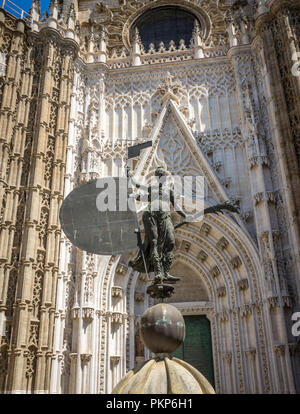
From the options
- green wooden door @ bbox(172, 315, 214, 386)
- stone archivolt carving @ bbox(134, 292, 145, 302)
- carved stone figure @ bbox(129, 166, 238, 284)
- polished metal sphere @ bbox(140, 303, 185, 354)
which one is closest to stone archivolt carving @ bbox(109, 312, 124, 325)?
stone archivolt carving @ bbox(134, 292, 145, 302)

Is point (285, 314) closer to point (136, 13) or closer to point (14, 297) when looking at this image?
point (14, 297)

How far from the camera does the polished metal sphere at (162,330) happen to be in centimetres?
590

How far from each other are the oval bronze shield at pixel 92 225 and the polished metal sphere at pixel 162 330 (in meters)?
3.00

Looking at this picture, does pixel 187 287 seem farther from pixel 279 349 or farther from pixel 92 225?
pixel 92 225

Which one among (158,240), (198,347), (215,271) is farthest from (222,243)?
(158,240)

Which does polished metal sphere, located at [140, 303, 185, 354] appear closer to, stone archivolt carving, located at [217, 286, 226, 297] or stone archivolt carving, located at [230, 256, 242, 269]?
stone archivolt carving, located at [230, 256, 242, 269]

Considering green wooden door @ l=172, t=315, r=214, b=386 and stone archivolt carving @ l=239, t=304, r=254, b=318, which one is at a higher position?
stone archivolt carving @ l=239, t=304, r=254, b=318

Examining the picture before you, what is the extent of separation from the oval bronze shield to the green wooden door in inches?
253

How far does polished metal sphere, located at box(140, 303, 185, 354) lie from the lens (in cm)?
590

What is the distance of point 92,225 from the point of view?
928cm

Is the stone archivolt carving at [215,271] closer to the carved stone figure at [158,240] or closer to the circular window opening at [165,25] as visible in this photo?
the carved stone figure at [158,240]

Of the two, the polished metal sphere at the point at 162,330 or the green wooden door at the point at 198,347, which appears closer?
the polished metal sphere at the point at 162,330

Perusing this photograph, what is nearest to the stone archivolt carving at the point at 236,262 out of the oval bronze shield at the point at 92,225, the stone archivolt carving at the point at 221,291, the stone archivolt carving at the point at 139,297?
the stone archivolt carving at the point at 221,291

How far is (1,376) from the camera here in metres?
11.6
